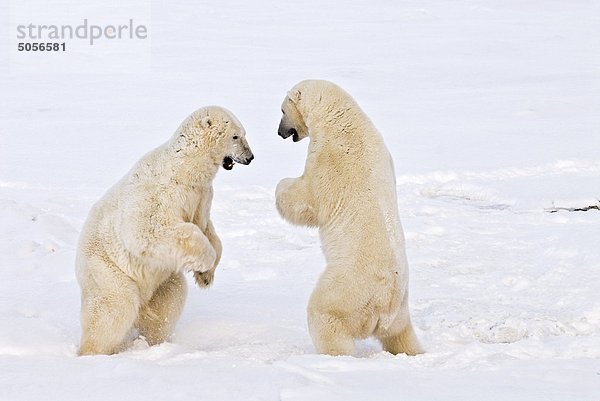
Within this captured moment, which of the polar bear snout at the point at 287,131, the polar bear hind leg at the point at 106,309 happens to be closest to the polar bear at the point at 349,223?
the polar bear snout at the point at 287,131

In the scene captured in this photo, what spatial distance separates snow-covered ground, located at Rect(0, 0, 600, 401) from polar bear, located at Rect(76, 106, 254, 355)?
21 centimetres

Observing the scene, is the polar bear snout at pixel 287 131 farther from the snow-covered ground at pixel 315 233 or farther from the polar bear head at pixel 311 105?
the snow-covered ground at pixel 315 233

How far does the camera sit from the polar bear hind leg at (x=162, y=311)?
5.05 m

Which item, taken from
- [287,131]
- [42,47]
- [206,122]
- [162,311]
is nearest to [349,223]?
[287,131]

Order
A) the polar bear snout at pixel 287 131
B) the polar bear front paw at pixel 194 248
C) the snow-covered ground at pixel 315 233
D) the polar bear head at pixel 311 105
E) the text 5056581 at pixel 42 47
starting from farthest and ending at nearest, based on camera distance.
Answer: the text 5056581 at pixel 42 47 < the polar bear snout at pixel 287 131 < the polar bear head at pixel 311 105 < the polar bear front paw at pixel 194 248 < the snow-covered ground at pixel 315 233

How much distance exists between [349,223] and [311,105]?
32.1 inches

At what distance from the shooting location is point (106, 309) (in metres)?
4.74

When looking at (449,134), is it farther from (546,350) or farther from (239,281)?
(546,350)

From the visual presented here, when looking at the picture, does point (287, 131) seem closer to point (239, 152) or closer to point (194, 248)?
point (239, 152)

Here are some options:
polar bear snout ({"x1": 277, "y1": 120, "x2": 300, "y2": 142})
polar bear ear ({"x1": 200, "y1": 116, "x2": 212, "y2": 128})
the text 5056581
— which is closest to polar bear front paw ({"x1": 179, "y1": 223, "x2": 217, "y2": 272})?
polar bear ear ({"x1": 200, "y1": 116, "x2": 212, "y2": 128})

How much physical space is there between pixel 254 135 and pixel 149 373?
8419 millimetres

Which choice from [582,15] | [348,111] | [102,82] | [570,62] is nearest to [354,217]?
[348,111]

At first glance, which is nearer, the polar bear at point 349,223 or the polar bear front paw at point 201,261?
the polar bear at point 349,223

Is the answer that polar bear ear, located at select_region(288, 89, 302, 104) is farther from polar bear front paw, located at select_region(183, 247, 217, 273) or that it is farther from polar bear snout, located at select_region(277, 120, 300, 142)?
polar bear front paw, located at select_region(183, 247, 217, 273)
